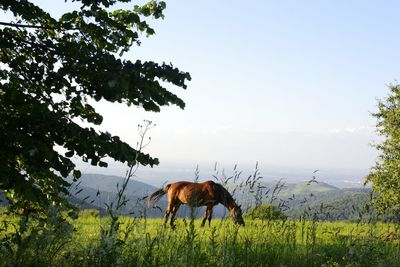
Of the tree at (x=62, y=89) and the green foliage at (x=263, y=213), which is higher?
the tree at (x=62, y=89)

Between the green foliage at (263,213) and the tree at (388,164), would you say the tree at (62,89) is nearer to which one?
the green foliage at (263,213)

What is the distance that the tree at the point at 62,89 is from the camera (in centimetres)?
553

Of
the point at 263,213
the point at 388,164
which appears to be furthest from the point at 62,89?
the point at 388,164

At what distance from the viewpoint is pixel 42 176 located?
6.43 metres

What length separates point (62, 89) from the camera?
269 inches

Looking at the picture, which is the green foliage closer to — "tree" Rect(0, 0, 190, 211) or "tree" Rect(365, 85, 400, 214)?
"tree" Rect(0, 0, 190, 211)

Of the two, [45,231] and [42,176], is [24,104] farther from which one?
[45,231]

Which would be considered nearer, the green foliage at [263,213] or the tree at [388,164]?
the green foliage at [263,213]

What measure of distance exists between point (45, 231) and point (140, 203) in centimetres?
95

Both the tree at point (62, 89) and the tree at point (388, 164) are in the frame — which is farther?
the tree at point (388, 164)

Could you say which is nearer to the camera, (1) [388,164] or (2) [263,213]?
(2) [263,213]

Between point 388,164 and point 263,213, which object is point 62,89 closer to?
point 263,213

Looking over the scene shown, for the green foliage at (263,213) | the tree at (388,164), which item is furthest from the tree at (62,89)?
the tree at (388,164)

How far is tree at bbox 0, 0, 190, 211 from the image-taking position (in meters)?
5.53
